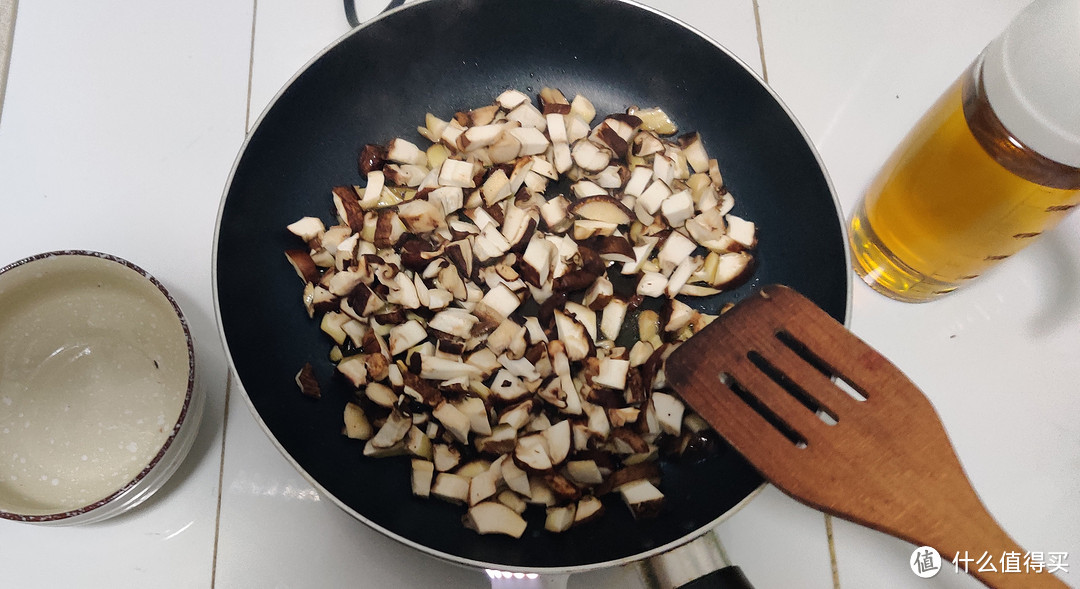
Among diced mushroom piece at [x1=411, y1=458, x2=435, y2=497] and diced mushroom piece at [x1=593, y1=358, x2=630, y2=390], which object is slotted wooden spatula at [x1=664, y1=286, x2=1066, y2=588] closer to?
diced mushroom piece at [x1=593, y1=358, x2=630, y2=390]

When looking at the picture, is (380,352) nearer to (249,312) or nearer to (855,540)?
(249,312)

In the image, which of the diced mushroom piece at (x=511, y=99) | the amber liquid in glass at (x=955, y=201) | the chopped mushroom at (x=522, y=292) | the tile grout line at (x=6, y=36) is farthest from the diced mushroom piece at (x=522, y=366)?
the tile grout line at (x=6, y=36)

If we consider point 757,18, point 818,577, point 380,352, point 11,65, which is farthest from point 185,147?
point 818,577

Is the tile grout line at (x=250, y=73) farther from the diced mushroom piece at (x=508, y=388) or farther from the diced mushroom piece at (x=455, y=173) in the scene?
the diced mushroom piece at (x=508, y=388)

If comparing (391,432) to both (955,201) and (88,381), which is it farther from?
(955,201)

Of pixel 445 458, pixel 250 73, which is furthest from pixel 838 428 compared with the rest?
pixel 250 73

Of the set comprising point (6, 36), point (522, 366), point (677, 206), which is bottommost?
point (522, 366)
